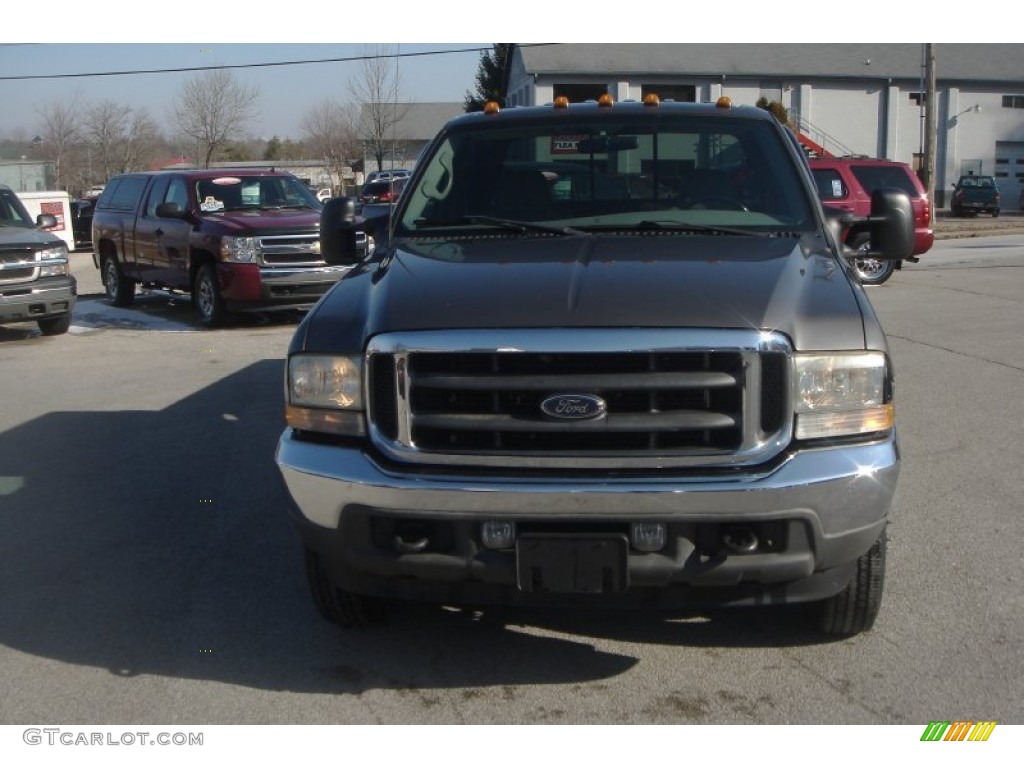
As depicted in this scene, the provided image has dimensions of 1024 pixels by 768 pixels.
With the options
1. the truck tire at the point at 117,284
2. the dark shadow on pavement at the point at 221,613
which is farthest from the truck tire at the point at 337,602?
the truck tire at the point at 117,284

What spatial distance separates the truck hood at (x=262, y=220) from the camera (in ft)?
44.0

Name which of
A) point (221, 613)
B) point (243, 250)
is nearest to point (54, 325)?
point (243, 250)

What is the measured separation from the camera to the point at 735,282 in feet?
12.4

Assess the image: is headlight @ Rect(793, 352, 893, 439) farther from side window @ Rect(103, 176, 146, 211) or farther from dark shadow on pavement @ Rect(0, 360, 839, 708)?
side window @ Rect(103, 176, 146, 211)

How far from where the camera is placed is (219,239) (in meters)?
13.5

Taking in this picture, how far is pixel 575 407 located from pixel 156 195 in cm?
1300

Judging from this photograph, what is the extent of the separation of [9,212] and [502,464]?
476 inches

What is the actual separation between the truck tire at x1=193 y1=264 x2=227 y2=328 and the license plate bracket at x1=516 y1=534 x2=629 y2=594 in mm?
10761

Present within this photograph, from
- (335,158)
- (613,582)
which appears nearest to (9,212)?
(613,582)

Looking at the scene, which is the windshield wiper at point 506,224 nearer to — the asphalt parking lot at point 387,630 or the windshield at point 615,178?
the windshield at point 615,178

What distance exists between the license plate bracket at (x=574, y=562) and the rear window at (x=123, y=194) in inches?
539

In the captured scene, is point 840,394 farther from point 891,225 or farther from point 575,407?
point 891,225

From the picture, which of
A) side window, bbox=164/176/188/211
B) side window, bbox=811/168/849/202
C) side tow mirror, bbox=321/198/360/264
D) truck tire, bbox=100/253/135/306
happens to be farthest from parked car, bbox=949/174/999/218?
side tow mirror, bbox=321/198/360/264

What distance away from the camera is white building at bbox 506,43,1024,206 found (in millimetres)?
46031
